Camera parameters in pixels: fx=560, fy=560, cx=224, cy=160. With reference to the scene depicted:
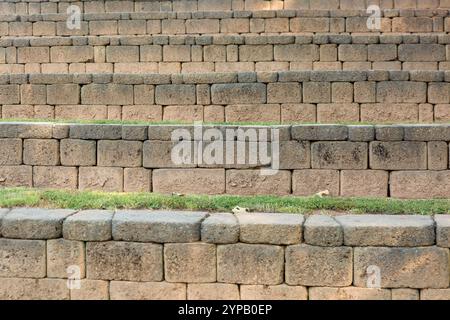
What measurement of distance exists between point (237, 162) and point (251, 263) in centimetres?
276

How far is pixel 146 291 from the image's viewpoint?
5.73 m

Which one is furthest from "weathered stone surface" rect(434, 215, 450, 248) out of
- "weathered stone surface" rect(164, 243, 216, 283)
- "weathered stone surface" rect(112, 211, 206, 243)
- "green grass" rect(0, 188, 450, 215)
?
"weathered stone surface" rect(112, 211, 206, 243)

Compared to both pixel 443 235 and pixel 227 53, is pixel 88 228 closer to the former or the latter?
pixel 443 235

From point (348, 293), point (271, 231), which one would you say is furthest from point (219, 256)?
point (348, 293)

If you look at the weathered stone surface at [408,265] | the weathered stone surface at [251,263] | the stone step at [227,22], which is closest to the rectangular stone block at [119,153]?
the weathered stone surface at [251,263]

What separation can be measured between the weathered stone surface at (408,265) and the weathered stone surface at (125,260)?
201 cm

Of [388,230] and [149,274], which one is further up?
[388,230]

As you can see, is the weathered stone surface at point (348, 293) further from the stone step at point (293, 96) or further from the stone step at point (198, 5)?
the stone step at point (198, 5)

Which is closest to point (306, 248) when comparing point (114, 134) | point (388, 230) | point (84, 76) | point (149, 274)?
point (388, 230)

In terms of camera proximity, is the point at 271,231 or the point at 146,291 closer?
Result: the point at 271,231

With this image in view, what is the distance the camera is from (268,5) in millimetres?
16891

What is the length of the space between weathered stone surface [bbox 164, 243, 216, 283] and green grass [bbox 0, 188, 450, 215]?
0.70 meters

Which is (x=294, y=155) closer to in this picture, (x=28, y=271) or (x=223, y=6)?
(x=28, y=271)
